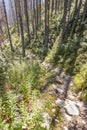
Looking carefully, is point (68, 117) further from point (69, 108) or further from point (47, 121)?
point (47, 121)

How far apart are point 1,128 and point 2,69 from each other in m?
2.38

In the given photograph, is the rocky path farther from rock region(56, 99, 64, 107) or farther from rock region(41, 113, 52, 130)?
rock region(41, 113, 52, 130)

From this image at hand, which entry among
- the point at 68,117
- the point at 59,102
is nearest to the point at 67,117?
the point at 68,117

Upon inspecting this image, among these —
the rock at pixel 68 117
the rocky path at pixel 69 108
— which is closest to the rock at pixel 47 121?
the rocky path at pixel 69 108

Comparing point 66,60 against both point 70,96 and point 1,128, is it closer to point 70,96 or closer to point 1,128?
point 70,96

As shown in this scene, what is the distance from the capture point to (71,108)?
597 centimetres

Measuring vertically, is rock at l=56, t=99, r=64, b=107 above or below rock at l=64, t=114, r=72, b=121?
below

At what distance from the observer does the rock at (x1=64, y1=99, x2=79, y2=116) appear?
5772 mm

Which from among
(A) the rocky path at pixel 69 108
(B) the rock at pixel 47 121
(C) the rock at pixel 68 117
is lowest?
(A) the rocky path at pixel 69 108

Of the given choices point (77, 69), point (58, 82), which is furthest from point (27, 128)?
point (77, 69)

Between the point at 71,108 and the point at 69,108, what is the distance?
0.07 metres

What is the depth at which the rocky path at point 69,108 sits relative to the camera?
5.22 meters

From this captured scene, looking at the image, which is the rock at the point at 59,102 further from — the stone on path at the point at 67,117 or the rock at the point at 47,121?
the rock at the point at 47,121

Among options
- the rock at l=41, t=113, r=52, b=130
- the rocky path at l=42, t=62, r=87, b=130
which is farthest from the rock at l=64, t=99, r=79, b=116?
the rock at l=41, t=113, r=52, b=130
